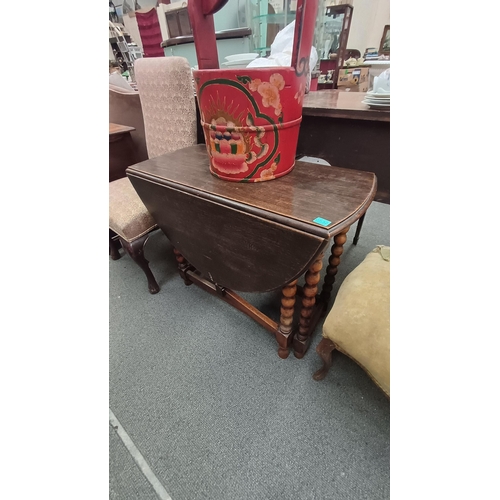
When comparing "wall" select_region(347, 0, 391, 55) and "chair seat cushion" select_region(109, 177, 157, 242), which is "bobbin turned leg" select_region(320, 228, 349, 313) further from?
"wall" select_region(347, 0, 391, 55)

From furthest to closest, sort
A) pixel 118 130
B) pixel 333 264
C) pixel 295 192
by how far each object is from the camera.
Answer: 1. pixel 118 130
2. pixel 333 264
3. pixel 295 192

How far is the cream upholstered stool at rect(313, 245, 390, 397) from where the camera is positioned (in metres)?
0.76

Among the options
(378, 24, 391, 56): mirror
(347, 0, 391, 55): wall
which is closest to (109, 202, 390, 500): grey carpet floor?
(378, 24, 391, 56): mirror

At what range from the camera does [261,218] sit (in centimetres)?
69

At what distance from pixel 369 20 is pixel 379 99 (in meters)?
3.32

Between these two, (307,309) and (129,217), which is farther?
(129,217)

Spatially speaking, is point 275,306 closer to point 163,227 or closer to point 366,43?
point 163,227

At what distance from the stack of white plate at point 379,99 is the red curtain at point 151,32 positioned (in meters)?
2.30

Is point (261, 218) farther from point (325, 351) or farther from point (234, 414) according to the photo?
point (234, 414)

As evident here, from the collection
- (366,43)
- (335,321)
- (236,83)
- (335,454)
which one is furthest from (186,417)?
(366,43)

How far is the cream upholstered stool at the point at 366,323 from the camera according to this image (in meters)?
0.76

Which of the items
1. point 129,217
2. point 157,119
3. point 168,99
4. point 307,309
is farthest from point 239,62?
point 307,309

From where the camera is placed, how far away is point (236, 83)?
0.63 metres

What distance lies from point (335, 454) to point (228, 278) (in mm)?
721
